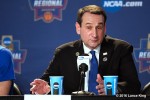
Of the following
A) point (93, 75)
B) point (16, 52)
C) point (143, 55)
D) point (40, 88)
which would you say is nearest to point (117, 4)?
point (143, 55)

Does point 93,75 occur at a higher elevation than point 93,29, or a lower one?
lower

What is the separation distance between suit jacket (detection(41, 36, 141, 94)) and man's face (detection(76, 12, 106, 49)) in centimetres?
15

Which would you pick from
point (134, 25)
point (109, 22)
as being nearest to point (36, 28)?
point (109, 22)

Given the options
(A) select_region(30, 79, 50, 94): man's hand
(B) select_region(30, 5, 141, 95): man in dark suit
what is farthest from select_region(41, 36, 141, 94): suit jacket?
(A) select_region(30, 79, 50, 94): man's hand

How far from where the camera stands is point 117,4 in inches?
165

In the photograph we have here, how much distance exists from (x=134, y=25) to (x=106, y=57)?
1.43 m

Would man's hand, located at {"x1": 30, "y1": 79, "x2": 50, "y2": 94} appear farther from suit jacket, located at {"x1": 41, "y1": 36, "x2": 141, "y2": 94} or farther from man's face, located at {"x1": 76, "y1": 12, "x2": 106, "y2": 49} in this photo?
man's face, located at {"x1": 76, "y1": 12, "x2": 106, "y2": 49}

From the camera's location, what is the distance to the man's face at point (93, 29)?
273cm

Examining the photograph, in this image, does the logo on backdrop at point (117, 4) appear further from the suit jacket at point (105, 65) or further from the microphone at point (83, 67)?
the microphone at point (83, 67)

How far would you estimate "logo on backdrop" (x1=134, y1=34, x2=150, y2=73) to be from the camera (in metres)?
4.14

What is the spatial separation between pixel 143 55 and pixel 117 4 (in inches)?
23.8

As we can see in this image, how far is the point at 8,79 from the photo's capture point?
8.54 feet

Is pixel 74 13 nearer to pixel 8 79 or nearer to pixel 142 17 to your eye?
pixel 142 17

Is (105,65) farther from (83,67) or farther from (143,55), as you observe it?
(143,55)
